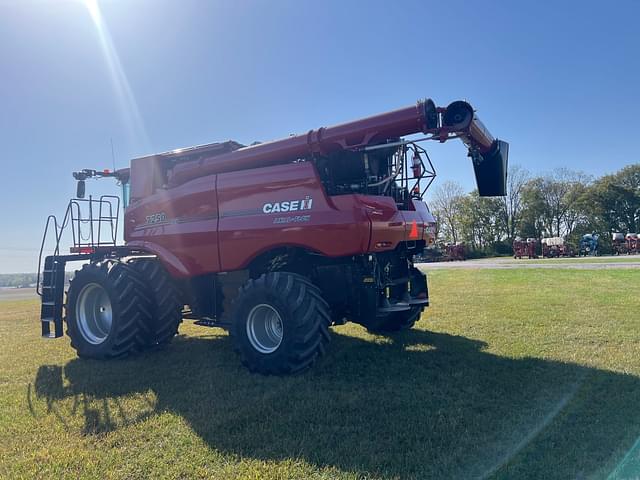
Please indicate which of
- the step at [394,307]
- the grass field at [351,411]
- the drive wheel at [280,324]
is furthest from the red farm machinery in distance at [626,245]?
the drive wheel at [280,324]

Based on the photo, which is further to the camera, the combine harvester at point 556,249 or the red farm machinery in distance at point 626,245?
the combine harvester at point 556,249

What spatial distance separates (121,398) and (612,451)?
458 centimetres

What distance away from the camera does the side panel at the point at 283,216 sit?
572cm

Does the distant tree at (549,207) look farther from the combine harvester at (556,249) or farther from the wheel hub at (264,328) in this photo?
the wheel hub at (264,328)

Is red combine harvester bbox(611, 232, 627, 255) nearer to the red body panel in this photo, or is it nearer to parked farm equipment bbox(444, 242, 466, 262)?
parked farm equipment bbox(444, 242, 466, 262)

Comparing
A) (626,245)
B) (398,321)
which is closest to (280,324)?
(398,321)

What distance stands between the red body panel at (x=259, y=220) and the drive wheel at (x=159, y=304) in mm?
257

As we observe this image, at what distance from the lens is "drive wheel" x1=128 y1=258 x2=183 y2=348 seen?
721 cm

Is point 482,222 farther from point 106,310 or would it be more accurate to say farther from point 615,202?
point 106,310

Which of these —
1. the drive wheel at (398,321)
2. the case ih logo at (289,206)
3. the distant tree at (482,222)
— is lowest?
the drive wheel at (398,321)

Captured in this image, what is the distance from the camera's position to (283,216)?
20.0ft

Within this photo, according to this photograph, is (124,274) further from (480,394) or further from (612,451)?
(612,451)

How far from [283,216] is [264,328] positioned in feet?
4.73

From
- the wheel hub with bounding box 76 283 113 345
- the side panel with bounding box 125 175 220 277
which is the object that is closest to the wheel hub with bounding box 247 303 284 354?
the side panel with bounding box 125 175 220 277
